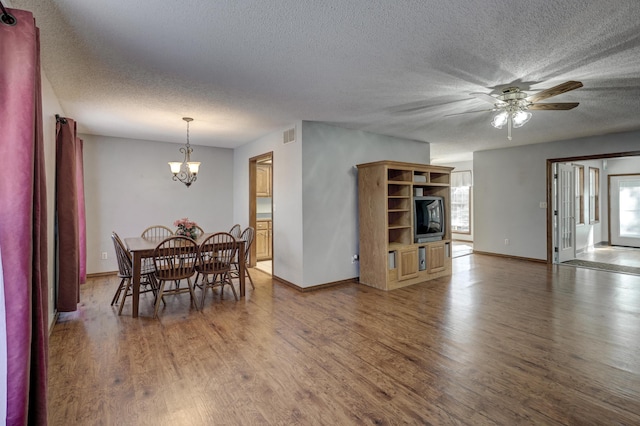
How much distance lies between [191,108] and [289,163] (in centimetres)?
160

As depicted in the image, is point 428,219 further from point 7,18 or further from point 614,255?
point 614,255

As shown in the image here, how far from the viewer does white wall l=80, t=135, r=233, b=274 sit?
5.72 meters

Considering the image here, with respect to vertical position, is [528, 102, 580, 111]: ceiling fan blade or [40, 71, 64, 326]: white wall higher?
[528, 102, 580, 111]: ceiling fan blade

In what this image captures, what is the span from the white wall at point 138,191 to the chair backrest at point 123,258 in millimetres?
2199

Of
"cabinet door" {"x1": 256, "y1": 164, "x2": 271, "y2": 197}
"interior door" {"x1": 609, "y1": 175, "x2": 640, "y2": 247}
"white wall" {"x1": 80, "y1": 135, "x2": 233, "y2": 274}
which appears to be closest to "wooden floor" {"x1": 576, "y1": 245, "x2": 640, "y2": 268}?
"interior door" {"x1": 609, "y1": 175, "x2": 640, "y2": 247}

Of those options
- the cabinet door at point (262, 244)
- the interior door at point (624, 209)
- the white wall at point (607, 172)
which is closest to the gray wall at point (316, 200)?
the cabinet door at point (262, 244)

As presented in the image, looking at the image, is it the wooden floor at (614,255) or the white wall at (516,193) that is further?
the wooden floor at (614,255)

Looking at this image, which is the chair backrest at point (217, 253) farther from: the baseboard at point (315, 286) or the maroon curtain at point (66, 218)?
the maroon curtain at point (66, 218)

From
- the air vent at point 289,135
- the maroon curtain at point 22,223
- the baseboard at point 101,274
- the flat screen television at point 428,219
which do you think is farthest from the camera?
the baseboard at point 101,274

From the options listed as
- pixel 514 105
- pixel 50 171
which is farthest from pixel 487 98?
pixel 50 171

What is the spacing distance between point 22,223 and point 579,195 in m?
9.67

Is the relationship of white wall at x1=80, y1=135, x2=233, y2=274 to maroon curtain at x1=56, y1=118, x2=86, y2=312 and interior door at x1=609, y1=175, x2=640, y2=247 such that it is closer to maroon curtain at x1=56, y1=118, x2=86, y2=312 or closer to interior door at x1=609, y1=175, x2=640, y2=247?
maroon curtain at x1=56, y1=118, x2=86, y2=312

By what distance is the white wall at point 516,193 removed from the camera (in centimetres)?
646

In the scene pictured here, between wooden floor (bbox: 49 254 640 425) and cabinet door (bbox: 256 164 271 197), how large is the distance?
3.10m
